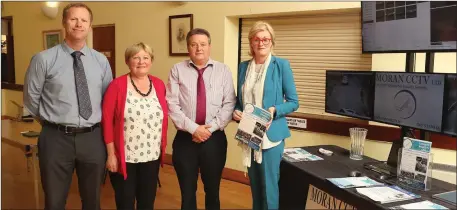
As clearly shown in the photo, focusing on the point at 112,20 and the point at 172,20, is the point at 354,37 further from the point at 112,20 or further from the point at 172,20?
the point at 112,20

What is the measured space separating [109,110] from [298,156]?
1.11 m

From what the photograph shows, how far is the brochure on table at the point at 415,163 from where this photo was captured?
5.19 ft

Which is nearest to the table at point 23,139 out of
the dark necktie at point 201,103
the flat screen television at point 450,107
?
the dark necktie at point 201,103

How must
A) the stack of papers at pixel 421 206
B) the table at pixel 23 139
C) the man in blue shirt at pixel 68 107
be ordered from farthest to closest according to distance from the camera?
the table at pixel 23 139 → the man in blue shirt at pixel 68 107 → the stack of papers at pixel 421 206

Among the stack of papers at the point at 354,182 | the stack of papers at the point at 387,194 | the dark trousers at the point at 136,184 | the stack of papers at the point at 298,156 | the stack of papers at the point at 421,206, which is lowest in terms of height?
the dark trousers at the point at 136,184

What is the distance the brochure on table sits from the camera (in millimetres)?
1582

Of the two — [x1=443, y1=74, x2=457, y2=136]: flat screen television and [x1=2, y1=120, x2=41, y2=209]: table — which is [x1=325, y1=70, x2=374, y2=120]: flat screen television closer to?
[x1=443, y1=74, x2=457, y2=136]: flat screen television

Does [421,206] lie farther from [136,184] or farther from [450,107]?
[136,184]

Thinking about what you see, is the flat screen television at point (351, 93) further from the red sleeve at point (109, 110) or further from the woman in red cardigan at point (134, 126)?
the red sleeve at point (109, 110)

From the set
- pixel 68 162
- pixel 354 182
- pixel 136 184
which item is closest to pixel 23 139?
pixel 68 162

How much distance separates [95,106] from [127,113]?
0.58ft

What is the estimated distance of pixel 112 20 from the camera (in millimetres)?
4680

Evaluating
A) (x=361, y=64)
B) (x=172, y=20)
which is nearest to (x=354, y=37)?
Answer: (x=361, y=64)

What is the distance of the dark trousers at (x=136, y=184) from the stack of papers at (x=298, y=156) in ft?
2.50
